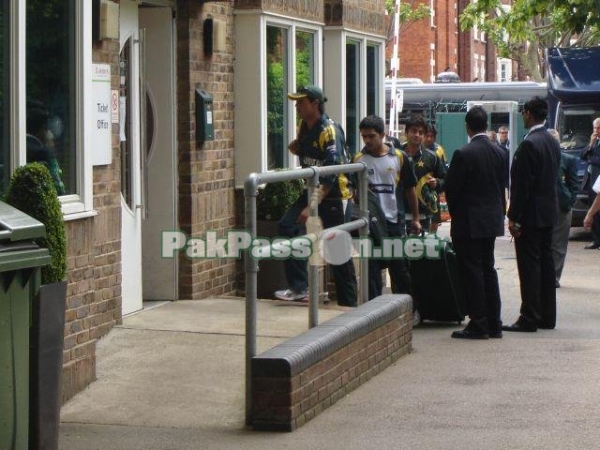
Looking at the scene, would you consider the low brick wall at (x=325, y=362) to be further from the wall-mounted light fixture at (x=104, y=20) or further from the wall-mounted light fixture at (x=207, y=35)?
the wall-mounted light fixture at (x=207, y=35)

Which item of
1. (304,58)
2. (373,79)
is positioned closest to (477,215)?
(304,58)

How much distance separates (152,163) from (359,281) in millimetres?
2299

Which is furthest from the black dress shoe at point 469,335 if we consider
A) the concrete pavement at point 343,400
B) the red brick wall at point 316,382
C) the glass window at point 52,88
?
the glass window at point 52,88

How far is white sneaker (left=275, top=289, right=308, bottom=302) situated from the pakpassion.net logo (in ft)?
0.83

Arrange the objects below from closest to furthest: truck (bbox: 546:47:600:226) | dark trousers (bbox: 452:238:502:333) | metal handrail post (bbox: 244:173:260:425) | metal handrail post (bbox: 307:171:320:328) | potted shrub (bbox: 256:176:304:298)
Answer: metal handrail post (bbox: 244:173:260:425)
metal handrail post (bbox: 307:171:320:328)
potted shrub (bbox: 256:176:304:298)
dark trousers (bbox: 452:238:502:333)
truck (bbox: 546:47:600:226)

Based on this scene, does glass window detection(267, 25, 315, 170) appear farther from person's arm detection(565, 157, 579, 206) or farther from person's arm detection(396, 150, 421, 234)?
person's arm detection(565, 157, 579, 206)

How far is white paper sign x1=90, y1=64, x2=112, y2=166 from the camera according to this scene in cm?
904

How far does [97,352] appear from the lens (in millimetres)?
8977

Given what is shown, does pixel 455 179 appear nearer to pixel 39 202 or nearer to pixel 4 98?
pixel 4 98

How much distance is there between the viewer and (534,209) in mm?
11008

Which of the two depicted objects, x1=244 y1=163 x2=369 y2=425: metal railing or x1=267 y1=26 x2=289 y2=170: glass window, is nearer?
x1=244 y1=163 x2=369 y2=425: metal railing

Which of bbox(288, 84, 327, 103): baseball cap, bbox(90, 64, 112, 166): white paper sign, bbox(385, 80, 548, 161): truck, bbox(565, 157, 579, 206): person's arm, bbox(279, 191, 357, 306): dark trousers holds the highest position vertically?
bbox(385, 80, 548, 161): truck

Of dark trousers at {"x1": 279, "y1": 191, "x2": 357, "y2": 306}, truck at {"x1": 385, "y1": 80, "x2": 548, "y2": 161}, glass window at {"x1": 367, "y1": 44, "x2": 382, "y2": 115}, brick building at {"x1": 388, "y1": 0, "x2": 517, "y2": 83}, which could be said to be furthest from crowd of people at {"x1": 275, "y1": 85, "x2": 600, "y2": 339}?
brick building at {"x1": 388, "y1": 0, "x2": 517, "y2": 83}

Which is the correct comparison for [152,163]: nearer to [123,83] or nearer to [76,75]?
[123,83]
